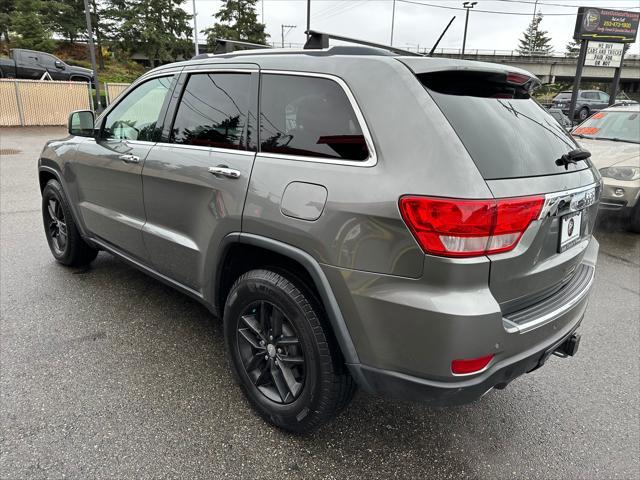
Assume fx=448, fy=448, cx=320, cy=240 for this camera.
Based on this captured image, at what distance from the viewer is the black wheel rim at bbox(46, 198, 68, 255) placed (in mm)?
4148

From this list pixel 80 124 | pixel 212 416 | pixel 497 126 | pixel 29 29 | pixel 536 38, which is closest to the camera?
pixel 497 126

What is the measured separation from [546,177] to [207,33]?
2052 inches

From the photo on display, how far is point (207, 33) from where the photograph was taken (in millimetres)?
47531

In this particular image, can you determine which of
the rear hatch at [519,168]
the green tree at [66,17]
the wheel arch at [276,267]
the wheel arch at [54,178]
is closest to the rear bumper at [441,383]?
the wheel arch at [276,267]

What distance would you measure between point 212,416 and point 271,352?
1.64ft

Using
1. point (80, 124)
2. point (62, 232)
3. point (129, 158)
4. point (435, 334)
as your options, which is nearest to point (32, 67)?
point (62, 232)

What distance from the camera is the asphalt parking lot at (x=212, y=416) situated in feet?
6.86

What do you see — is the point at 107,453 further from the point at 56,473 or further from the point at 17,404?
the point at 17,404

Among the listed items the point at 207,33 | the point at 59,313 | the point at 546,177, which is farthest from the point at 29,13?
the point at 546,177

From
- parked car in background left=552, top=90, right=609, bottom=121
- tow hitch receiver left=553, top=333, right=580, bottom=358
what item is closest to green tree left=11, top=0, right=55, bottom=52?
parked car in background left=552, top=90, right=609, bottom=121

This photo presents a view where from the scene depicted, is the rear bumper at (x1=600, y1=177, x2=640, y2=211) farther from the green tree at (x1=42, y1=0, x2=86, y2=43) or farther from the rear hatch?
the green tree at (x1=42, y1=0, x2=86, y2=43)

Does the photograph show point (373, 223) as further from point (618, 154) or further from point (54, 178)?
point (618, 154)

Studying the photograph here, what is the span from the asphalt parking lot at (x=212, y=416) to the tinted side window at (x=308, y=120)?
4.67 feet

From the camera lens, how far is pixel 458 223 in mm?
1624
